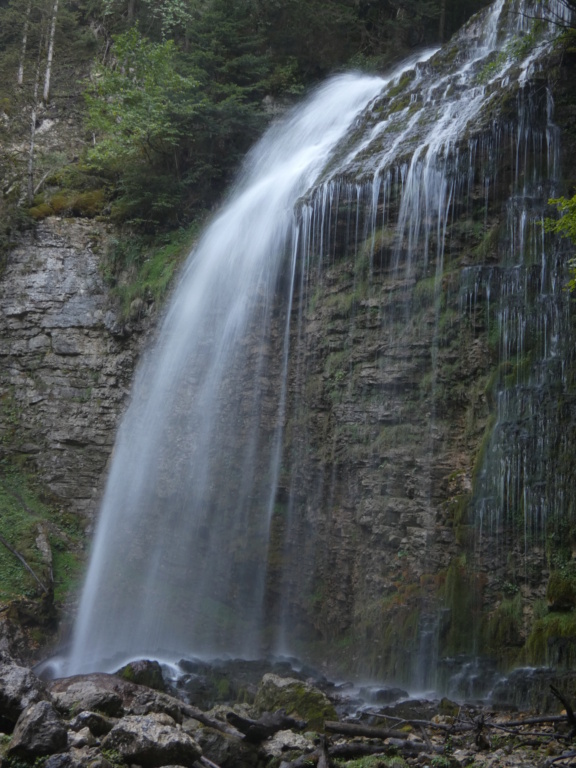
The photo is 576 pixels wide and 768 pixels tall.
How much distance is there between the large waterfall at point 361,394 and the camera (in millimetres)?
9461

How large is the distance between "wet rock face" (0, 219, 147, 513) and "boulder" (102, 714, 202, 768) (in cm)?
918

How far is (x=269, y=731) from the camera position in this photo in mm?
6801

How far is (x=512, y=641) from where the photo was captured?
27.2 ft

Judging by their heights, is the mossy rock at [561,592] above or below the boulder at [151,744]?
above

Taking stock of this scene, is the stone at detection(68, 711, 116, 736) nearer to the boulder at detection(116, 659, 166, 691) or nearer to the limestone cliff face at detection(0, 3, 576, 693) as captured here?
the boulder at detection(116, 659, 166, 691)

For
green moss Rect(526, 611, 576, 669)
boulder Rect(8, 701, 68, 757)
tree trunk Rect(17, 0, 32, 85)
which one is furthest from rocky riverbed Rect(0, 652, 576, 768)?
tree trunk Rect(17, 0, 32, 85)

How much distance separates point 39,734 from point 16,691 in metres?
0.99

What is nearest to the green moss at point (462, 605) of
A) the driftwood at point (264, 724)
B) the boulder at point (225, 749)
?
the driftwood at point (264, 724)

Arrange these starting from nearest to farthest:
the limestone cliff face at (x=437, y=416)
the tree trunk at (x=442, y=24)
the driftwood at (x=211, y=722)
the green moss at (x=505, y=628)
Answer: the driftwood at (x=211, y=722) < the green moss at (x=505, y=628) < the limestone cliff face at (x=437, y=416) < the tree trunk at (x=442, y=24)

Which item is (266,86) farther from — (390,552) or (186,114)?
(390,552)

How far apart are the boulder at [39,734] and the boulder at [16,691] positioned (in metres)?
0.55

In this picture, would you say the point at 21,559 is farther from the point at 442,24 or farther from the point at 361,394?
the point at 442,24

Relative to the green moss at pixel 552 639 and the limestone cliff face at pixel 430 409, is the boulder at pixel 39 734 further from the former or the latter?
the green moss at pixel 552 639

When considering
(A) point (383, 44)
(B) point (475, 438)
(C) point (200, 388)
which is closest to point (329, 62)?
(A) point (383, 44)
